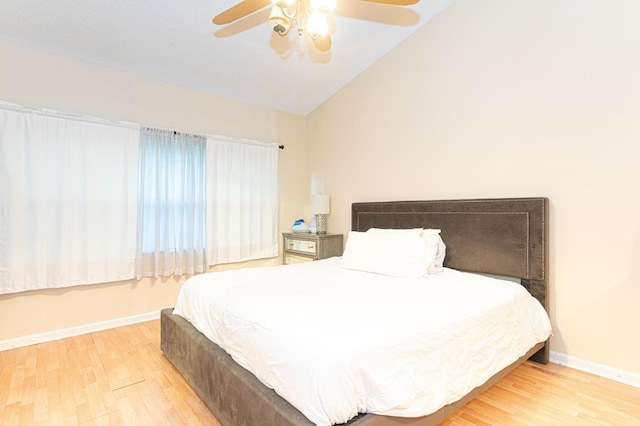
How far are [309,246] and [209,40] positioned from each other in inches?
93.9

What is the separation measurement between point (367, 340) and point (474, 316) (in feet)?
2.46

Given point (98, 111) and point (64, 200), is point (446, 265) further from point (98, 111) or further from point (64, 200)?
point (98, 111)

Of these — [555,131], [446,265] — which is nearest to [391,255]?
[446,265]

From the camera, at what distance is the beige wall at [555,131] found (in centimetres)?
208

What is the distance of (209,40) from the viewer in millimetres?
2916

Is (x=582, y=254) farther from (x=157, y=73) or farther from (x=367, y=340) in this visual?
(x=157, y=73)

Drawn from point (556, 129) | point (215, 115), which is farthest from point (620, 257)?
point (215, 115)

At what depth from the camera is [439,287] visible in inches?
83.0

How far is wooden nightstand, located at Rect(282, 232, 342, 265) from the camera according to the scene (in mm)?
3781

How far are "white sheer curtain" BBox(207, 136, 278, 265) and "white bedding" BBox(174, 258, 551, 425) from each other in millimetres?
1517

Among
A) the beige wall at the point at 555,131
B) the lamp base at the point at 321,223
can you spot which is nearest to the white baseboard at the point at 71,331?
the lamp base at the point at 321,223

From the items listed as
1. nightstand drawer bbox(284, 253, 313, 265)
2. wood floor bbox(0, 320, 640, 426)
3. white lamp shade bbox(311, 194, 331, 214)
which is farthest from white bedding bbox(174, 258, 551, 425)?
white lamp shade bbox(311, 194, 331, 214)

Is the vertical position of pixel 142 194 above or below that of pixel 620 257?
A: above

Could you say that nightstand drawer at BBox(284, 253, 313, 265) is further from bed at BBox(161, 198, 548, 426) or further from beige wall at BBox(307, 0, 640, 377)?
beige wall at BBox(307, 0, 640, 377)
